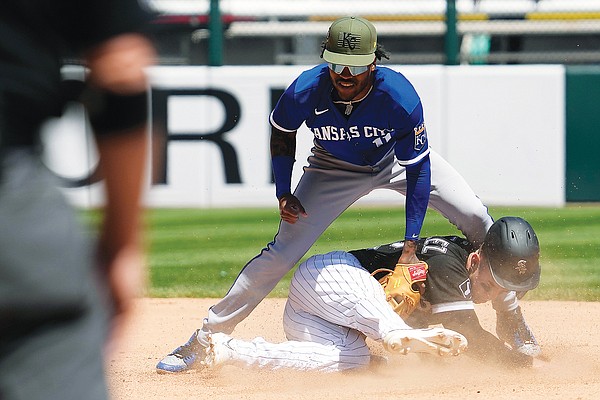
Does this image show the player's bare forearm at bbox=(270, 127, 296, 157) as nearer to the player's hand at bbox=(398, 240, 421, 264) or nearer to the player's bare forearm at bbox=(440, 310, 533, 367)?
the player's hand at bbox=(398, 240, 421, 264)

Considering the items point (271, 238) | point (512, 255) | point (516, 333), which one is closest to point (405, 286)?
point (512, 255)

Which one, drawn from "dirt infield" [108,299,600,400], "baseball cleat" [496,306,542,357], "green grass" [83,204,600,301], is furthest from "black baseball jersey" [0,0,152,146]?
"green grass" [83,204,600,301]

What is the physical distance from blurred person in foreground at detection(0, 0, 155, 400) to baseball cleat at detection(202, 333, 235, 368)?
9.51 ft

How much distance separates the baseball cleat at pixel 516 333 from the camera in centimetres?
517

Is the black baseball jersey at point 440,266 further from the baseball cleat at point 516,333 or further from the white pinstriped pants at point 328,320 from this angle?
the baseball cleat at point 516,333

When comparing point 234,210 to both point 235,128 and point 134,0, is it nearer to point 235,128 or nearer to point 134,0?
point 235,128

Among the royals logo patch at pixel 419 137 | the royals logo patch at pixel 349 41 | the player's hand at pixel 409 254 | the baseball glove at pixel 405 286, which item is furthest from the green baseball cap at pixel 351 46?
the baseball glove at pixel 405 286

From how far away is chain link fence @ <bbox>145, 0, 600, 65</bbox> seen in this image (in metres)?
11.2

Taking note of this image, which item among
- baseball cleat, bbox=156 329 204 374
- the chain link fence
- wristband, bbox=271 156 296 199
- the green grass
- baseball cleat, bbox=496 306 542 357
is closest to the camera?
baseball cleat, bbox=156 329 204 374

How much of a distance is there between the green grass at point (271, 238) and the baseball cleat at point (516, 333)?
2018 mm

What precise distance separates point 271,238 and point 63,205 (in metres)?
7.90

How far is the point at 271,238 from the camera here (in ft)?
30.8

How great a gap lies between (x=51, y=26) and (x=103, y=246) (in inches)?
13.9

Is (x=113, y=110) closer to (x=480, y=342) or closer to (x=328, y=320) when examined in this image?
(x=328, y=320)
